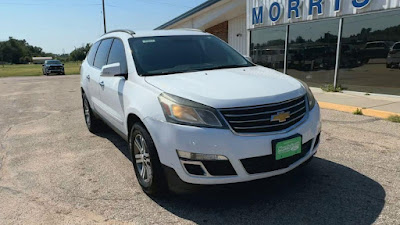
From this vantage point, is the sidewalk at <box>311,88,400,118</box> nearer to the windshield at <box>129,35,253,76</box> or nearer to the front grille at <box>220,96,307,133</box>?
the windshield at <box>129,35,253,76</box>

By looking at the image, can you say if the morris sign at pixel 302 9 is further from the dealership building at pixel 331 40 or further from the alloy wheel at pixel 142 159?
the alloy wheel at pixel 142 159

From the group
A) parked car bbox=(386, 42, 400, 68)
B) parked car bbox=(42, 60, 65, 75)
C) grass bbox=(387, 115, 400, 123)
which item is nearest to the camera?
grass bbox=(387, 115, 400, 123)

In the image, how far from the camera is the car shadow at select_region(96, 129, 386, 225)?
2.98m

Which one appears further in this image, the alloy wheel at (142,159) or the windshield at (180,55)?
the windshield at (180,55)

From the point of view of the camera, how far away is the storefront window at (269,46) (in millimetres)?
12508

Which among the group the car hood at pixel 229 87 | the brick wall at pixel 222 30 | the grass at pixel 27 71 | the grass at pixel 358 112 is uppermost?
the brick wall at pixel 222 30

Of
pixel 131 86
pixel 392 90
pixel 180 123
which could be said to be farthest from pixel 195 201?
pixel 392 90

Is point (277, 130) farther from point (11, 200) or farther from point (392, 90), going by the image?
point (392, 90)

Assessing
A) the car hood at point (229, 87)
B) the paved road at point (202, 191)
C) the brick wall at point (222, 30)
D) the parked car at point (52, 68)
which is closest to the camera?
the car hood at point (229, 87)

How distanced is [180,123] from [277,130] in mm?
858

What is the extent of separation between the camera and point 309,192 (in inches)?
136

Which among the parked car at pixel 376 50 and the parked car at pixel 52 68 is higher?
the parked car at pixel 376 50

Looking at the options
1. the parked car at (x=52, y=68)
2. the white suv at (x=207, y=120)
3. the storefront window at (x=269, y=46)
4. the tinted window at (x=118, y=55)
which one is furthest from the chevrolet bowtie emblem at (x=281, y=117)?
the parked car at (x=52, y=68)

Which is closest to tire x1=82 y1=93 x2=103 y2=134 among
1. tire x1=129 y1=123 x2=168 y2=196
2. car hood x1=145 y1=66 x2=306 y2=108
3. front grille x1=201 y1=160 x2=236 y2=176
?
tire x1=129 y1=123 x2=168 y2=196
